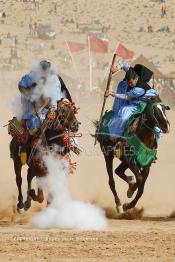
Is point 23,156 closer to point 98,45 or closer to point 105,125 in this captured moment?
point 105,125

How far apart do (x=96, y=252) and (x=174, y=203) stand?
24.7 feet

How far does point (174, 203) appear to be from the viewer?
18.3 m

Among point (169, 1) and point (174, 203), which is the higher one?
point (169, 1)

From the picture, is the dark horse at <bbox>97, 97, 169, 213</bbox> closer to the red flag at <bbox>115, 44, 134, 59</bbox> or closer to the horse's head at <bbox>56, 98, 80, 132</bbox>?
the horse's head at <bbox>56, 98, 80, 132</bbox>

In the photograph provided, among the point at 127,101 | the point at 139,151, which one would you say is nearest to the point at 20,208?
the point at 139,151

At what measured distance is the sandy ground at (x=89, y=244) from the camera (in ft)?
34.9

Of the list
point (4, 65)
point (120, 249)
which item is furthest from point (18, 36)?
point (120, 249)

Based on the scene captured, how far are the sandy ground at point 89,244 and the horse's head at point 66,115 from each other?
4.92 ft

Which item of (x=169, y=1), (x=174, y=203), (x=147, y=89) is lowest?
(x=174, y=203)

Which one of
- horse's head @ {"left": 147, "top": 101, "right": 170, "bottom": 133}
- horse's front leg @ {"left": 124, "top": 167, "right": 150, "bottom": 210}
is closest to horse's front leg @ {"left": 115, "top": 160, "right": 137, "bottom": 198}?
horse's front leg @ {"left": 124, "top": 167, "right": 150, "bottom": 210}

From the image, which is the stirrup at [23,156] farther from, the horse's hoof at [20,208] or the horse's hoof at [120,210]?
the horse's hoof at [120,210]

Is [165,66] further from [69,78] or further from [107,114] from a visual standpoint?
[107,114]

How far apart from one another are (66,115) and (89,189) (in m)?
5.96

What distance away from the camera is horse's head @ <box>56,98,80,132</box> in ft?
45.2
